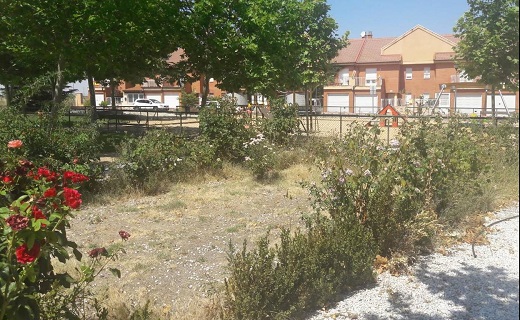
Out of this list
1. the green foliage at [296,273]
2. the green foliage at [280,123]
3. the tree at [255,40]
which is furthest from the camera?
the tree at [255,40]

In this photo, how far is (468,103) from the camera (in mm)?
5926

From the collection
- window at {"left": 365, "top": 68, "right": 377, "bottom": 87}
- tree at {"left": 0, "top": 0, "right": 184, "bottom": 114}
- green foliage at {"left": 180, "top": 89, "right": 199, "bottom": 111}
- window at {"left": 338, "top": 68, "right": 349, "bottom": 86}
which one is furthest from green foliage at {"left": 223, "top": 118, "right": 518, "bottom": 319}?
green foliage at {"left": 180, "top": 89, "right": 199, "bottom": 111}

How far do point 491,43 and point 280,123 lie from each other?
7.98m

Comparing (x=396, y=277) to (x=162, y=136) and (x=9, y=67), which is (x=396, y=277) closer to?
(x=162, y=136)

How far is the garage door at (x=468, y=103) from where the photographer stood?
5.30 m

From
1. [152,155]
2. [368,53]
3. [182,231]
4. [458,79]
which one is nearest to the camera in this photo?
[458,79]

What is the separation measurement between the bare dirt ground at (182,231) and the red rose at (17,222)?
1.64m

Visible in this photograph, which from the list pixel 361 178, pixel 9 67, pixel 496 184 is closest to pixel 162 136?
Answer: pixel 361 178

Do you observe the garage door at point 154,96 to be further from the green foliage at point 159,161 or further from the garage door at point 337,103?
the green foliage at point 159,161

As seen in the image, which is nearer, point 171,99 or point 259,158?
point 259,158

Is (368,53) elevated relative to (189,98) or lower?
lower

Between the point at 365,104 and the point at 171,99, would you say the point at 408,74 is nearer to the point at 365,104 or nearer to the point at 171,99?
the point at 365,104

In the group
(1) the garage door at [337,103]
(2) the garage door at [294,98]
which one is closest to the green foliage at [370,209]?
(1) the garage door at [337,103]

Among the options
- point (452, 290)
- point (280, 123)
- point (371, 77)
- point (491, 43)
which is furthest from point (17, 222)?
point (280, 123)
